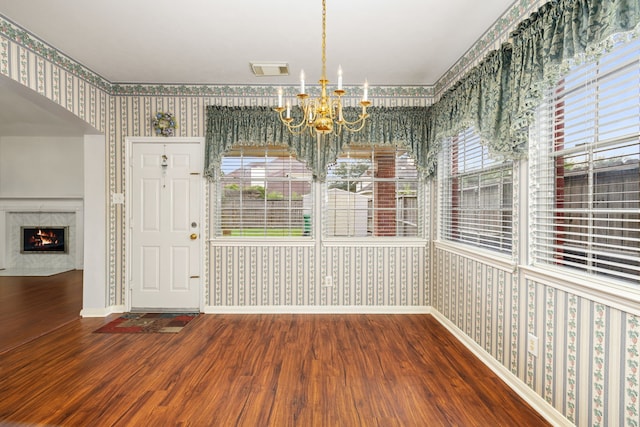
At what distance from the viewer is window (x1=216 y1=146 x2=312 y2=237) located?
388cm

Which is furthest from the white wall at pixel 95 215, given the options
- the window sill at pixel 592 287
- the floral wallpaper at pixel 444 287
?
the window sill at pixel 592 287

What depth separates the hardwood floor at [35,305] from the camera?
3.27m

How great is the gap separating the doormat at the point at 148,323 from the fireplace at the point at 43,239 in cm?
412

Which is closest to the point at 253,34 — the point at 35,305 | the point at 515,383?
the point at 515,383

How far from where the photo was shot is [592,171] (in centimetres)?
180

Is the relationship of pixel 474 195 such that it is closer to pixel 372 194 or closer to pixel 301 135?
pixel 372 194

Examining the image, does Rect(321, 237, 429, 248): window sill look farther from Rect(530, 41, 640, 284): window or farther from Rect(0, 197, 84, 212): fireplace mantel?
Rect(0, 197, 84, 212): fireplace mantel

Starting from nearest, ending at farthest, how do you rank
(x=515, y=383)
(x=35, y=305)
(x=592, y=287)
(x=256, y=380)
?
(x=592, y=287) → (x=515, y=383) → (x=256, y=380) → (x=35, y=305)

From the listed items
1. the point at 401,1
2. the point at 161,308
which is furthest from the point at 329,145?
the point at 161,308

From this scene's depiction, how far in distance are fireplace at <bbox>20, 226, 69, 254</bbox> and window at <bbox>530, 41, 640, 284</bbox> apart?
7921 mm

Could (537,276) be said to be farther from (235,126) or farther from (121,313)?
(121,313)

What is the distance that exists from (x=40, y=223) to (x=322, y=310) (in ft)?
20.6

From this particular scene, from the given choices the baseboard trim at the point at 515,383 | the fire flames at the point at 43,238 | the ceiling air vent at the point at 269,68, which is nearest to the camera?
the baseboard trim at the point at 515,383

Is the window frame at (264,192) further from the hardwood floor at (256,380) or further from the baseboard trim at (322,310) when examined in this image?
the hardwood floor at (256,380)
